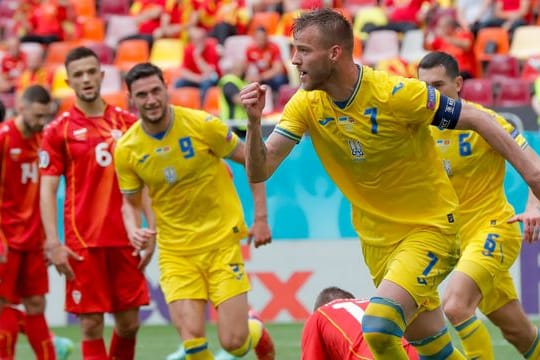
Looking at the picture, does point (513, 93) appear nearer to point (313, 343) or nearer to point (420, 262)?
point (313, 343)

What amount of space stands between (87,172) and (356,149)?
2764 mm

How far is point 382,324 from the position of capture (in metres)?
6.23

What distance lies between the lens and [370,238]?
678 cm

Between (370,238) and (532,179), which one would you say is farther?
(370,238)

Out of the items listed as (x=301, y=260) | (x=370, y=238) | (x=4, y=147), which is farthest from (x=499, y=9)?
(x=370, y=238)

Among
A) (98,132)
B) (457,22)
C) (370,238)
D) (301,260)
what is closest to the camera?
(370,238)

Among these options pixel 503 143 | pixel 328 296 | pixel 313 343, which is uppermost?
pixel 503 143

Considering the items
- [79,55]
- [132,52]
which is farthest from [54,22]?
[79,55]

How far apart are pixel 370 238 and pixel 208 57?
417 inches

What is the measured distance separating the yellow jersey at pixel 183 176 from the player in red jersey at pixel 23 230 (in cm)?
127

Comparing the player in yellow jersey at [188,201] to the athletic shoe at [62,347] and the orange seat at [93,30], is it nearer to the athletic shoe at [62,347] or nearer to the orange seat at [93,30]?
the athletic shoe at [62,347]

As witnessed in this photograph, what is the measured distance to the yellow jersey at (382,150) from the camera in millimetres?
6367

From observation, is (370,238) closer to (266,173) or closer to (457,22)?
(266,173)

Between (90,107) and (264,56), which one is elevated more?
(90,107)
